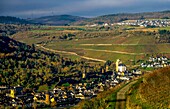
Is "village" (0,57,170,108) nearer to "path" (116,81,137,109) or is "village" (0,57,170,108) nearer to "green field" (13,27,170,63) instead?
"path" (116,81,137,109)

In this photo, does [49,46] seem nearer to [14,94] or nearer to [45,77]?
[45,77]

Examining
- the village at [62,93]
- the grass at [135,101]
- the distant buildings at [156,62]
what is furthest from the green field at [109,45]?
the grass at [135,101]

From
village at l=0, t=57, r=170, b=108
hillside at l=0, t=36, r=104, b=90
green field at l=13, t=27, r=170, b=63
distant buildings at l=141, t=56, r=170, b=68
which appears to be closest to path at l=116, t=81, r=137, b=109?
village at l=0, t=57, r=170, b=108

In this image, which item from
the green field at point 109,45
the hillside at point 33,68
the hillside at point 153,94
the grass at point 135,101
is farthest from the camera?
the green field at point 109,45

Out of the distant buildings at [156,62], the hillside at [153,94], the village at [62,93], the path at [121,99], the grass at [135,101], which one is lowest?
the distant buildings at [156,62]

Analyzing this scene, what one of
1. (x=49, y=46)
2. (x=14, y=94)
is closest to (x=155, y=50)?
(x=49, y=46)

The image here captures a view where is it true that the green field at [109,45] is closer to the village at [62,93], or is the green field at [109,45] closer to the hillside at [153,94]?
the village at [62,93]

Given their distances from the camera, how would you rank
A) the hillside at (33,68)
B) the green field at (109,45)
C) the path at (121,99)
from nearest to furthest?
the path at (121,99) < the hillside at (33,68) < the green field at (109,45)

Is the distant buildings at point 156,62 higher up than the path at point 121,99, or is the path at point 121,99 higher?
the path at point 121,99

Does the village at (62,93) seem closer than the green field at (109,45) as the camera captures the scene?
Yes
